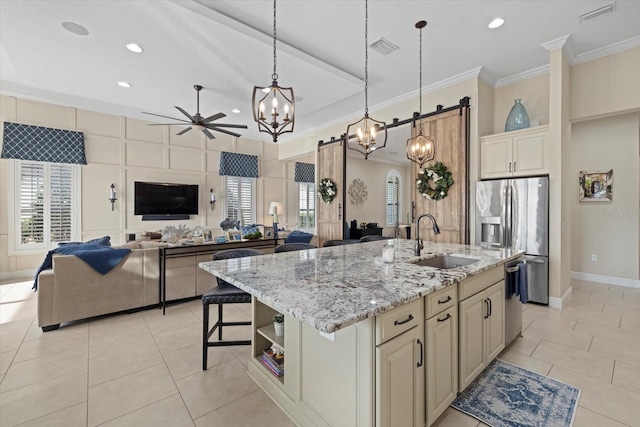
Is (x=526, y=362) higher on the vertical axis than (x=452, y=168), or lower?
lower

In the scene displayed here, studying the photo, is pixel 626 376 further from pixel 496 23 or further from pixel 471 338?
pixel 496 23

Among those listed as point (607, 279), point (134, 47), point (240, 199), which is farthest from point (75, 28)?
point (607, 279)

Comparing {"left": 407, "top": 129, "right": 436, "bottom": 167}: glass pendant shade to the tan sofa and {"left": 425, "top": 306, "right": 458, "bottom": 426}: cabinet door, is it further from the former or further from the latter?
the tan sofa

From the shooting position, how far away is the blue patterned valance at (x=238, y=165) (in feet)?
Result: 25.2

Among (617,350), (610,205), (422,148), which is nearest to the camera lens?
(617,350)

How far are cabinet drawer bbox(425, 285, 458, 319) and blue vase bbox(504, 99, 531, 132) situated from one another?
11.5 ft

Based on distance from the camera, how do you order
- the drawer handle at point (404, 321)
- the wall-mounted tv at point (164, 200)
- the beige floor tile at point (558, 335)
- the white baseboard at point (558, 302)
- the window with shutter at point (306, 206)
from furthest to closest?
the window with shutter at point (306, 206)
the wall-mounted tv at point (164, 200)
the white baseboard at point (558, 302)
the beige floor tile at point (558, 335)
the drawer handle at point (404, 321)

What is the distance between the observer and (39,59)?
3967 millimetres

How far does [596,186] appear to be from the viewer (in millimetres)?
5004

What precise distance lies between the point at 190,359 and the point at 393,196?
8.74 m

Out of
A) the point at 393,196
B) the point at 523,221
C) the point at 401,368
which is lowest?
the point at 401,368

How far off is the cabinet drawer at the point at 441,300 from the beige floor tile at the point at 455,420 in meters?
0.72

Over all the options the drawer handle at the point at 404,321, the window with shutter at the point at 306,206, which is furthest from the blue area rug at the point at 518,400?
the window with shutter at the point at 306,206

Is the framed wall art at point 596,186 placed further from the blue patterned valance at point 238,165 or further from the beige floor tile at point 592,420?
the blue patterned valance at point 238,165
